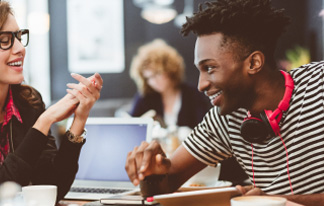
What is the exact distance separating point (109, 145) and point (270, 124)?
78cm

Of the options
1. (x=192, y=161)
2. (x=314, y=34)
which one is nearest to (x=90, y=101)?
(x=192, y=161)

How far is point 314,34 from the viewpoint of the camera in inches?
154

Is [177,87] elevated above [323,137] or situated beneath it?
situated beneath

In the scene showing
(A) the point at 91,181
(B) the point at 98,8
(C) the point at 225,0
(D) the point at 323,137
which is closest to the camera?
(D) the point at 323,137

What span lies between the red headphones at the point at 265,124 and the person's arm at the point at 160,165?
30 centimetres

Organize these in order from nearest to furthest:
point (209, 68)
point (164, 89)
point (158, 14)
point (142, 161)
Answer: point (142, 161) < point (209, 68) < point (164, 89) < point (158, 14)

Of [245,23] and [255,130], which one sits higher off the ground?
[245,23]

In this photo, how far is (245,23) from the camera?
147 centimetres

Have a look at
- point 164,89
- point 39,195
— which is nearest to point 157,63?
point 164,89

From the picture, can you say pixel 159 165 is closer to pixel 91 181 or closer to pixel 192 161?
pixel 192 161

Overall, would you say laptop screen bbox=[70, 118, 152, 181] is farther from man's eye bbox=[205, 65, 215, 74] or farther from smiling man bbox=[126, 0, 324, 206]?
man's eye bbox=[205, 65, 215, 74]

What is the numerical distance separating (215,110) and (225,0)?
43 cm

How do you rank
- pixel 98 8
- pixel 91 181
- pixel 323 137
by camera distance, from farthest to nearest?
1. pixel 98 8
2. pixel 91 181
3. pixel 323 137

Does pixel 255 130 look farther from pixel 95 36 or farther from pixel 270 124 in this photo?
pixel 95 36
